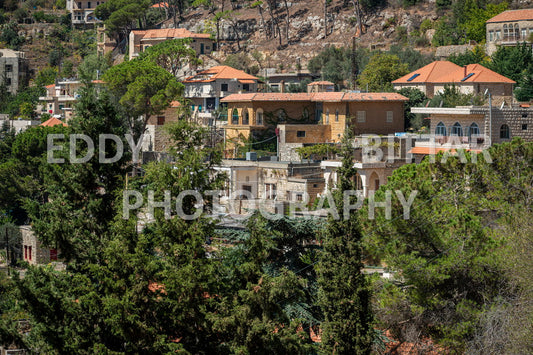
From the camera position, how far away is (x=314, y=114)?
42.6 m

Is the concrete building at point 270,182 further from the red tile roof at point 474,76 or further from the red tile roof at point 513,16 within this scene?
the red tile roof at point 513,16

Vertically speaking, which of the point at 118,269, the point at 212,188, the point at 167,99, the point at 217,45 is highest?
the point at 217,45

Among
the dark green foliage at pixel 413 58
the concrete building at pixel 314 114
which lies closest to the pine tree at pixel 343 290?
the concrete building at pixel 314 114

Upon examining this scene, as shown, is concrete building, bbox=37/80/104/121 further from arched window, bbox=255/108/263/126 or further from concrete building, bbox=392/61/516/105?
concrete building, bbox=392/61/516/105

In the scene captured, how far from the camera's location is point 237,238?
61.2 ft

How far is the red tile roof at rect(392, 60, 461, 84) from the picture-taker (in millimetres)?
47562

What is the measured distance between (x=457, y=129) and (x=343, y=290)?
1589 centimetres

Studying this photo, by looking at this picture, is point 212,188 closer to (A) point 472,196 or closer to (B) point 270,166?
(A) point 472,196

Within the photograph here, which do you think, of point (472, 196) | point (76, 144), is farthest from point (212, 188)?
point (472, 196)

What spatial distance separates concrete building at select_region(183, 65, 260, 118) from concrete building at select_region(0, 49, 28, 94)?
32438 mm

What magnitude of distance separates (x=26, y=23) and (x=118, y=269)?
283 feet

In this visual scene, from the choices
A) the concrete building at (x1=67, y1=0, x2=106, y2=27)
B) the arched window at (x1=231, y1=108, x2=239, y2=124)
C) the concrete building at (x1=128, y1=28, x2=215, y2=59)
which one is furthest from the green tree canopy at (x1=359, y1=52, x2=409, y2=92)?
the concrete building at (x1=67, y1=0, x2=106, y2=27)

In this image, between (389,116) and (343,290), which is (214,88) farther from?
(343,290)

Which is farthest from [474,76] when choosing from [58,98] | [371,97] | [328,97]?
[58,98]
